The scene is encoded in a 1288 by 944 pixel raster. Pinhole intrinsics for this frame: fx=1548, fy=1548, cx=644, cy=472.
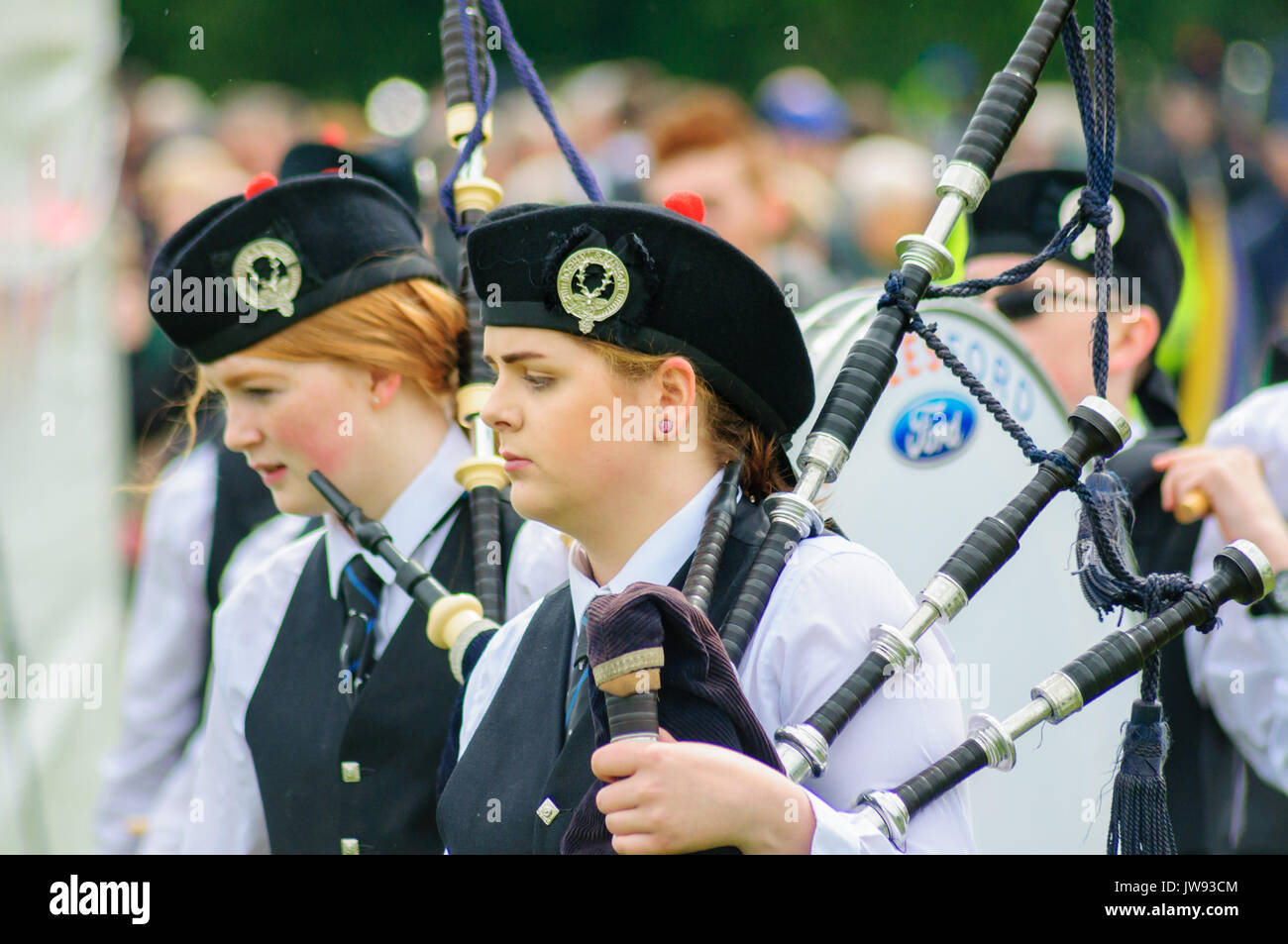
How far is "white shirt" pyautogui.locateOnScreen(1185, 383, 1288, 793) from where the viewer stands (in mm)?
3281

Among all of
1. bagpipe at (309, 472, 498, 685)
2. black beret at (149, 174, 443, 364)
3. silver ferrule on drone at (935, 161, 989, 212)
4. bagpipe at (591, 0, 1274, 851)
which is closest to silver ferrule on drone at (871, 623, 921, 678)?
bagpipe at (591, 0, 1274, 851)

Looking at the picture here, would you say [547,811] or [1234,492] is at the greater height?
[1234,492]

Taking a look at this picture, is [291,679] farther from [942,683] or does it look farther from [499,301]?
[942,683]

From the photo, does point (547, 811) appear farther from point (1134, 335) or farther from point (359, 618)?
point (1134, 335)

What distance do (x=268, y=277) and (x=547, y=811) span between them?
129 centimetres

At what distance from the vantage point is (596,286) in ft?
6.96

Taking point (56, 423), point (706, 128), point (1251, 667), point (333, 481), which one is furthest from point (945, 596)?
point (56, 423)

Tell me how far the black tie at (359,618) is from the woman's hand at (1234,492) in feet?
5.31

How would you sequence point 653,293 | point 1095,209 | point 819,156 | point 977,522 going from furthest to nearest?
point 819,156 < point 977,522 < point 1095,209 < point 653,293

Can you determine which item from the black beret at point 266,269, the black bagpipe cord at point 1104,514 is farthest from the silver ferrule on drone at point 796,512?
the black beret at point 266,269
